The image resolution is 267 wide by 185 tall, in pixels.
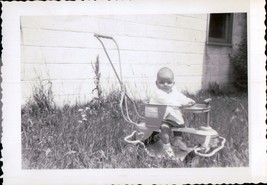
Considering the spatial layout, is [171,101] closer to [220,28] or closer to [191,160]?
[191,160]

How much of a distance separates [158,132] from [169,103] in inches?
6.7

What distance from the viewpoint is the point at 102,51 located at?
83.7 inches

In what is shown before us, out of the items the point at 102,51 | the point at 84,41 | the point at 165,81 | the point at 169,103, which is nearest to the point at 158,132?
the point at 169,103

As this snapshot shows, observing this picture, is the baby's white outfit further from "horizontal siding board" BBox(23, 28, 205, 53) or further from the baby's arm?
"horizontal siding board" BBox(23, 28, 205, 53)

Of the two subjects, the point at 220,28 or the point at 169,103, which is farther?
the point at 220,28

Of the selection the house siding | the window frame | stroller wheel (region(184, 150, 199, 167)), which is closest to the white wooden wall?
the house siding

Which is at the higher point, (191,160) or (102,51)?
(102,51)

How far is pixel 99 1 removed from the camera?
2115 millimetres

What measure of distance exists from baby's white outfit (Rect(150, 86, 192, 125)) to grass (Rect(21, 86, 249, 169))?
72 mm

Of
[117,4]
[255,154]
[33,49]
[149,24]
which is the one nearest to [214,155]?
[255,154]

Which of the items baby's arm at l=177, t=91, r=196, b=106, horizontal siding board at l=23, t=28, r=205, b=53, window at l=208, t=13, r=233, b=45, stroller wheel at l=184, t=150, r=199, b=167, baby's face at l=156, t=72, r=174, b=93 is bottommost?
stroller wheel at l=184, t=150, r=199, b=167

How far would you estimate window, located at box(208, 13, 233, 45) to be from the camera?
2117mm

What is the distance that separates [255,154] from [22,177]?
130 centimetres

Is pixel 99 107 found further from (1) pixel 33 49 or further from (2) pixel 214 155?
(2) pixel 214 155
